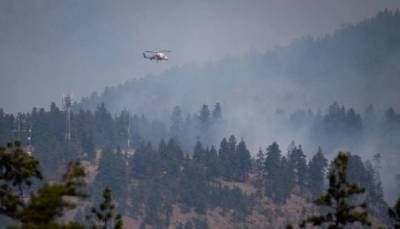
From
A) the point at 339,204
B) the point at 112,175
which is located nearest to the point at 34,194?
the point at 339,204

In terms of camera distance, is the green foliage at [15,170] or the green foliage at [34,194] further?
the green foliage at [15,170]

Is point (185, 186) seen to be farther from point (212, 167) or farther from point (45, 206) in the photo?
point (45, 206)

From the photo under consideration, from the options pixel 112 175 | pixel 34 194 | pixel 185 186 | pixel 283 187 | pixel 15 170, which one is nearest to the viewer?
pixel 34 194

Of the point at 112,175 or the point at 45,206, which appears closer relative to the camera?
the point at 45,206

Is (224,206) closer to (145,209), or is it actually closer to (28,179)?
(145,209)

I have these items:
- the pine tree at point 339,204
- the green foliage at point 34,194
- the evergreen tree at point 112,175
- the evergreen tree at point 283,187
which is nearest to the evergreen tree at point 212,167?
the evergreen tree at point 283,187

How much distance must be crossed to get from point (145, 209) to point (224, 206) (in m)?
19.9

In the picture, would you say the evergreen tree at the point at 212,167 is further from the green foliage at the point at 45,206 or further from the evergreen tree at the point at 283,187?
the green foliage at the point at 45,206

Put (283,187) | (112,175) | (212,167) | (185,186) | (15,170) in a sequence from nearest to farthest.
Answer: (15,170) < (112,175) < (185,186) < (283,187) < (212,167)

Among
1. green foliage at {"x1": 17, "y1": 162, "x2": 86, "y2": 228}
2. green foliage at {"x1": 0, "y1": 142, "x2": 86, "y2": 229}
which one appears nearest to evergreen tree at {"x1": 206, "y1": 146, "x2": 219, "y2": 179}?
green foliage at {"x1": 0, "y1": 142, "x2": 86, "y2": 229}

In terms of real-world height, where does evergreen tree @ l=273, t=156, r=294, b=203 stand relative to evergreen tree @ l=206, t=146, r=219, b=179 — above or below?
below

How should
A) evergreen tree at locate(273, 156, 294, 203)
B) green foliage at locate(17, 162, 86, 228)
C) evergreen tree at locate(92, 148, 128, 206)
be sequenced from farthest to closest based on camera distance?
evergreen tree at locate(273, 156, 294, 203) → evergreen tree at locate(92, 148, 128, 206) → green foliage at locate(17, 162, 86, 228)

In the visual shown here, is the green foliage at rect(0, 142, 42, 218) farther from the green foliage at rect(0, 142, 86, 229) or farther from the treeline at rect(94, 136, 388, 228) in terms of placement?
the treeline at rect(94, 136, 388, 228)

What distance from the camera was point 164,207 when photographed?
17288cm
